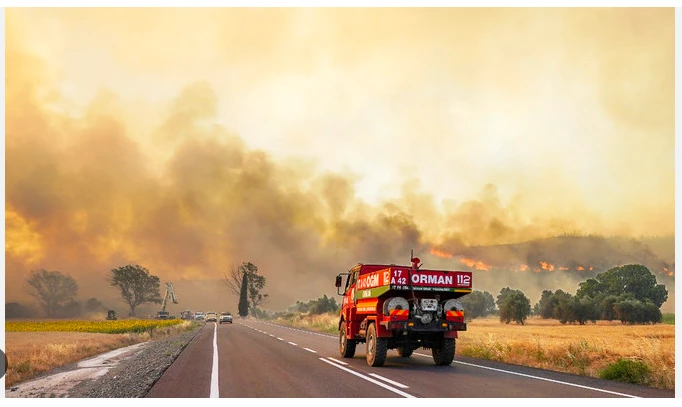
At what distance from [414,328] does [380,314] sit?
1.16 metres

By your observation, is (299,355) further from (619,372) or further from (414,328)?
(619,372)

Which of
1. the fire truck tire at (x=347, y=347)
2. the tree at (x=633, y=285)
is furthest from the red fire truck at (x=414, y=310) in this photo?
the tree at (x=633, y=285)

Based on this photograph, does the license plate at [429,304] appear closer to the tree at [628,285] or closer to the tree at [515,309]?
the tree at [515,309]

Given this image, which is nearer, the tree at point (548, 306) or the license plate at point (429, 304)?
the license plate at point (429, 304)

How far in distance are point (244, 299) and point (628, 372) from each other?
417ft

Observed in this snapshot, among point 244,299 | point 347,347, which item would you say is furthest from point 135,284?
point 347,347

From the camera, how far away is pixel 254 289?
13812cm

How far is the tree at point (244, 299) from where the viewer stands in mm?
137000

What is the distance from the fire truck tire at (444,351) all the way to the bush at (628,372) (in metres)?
4.39

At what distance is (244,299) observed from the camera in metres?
137

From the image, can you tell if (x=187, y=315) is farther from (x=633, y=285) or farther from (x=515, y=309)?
(x=633, y=285)

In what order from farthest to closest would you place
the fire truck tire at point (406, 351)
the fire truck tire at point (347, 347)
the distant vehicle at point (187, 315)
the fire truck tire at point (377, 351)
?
the distant vehicle at point (187, 315) → the fire truck tire at point (347, 347) → the fire truck tire at point (406, 351) → the fire truck tire at point (377, 351)
